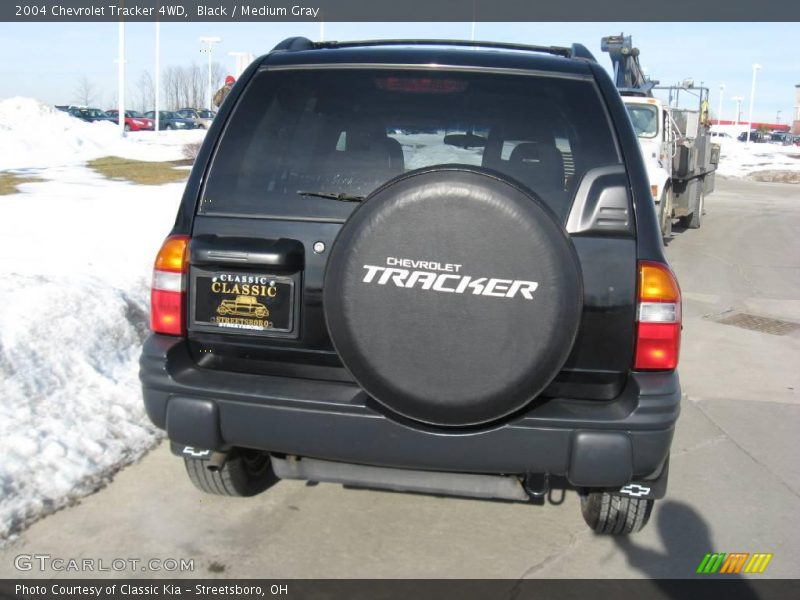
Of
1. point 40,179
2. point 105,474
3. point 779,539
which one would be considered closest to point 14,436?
point 105,474

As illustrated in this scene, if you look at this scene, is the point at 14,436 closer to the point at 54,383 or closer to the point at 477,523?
the point at 54,383

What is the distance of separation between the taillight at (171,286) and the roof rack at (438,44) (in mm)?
1011

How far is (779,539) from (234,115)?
293 centimetres

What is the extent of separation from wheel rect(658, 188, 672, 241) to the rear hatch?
979cm

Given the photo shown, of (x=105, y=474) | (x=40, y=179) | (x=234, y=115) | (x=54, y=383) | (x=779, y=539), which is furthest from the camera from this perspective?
(x=40, y=179)

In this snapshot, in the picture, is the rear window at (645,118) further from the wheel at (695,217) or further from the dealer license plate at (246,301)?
the dealer license plate at (246,301)

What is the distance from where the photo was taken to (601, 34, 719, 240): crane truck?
12.3m

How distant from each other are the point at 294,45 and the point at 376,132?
0.73m

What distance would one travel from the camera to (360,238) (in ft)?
8.80

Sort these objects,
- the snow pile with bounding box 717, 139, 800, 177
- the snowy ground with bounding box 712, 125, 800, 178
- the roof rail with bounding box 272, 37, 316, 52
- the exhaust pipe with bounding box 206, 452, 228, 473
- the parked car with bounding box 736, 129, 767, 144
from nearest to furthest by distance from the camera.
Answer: the exhaust pipe with bounding box 206, 452, 228, 473, the roof rail with bounding box 272, 37, 316, 52, the snowy ground with bounding box 712, 125, 800, 178, the snow pile with bounding box 717, 139, 800, 177, the parked car with bounding box 736, 129, 767, 144

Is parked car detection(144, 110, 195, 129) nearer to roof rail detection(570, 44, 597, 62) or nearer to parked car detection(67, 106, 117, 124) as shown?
parked car detection(67, 106, 117, 124)

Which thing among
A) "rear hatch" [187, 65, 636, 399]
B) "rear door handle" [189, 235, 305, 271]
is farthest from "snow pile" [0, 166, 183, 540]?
"rear door handle" [189, 235, 305, 271]

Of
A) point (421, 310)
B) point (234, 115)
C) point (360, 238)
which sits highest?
point (234, 115)
